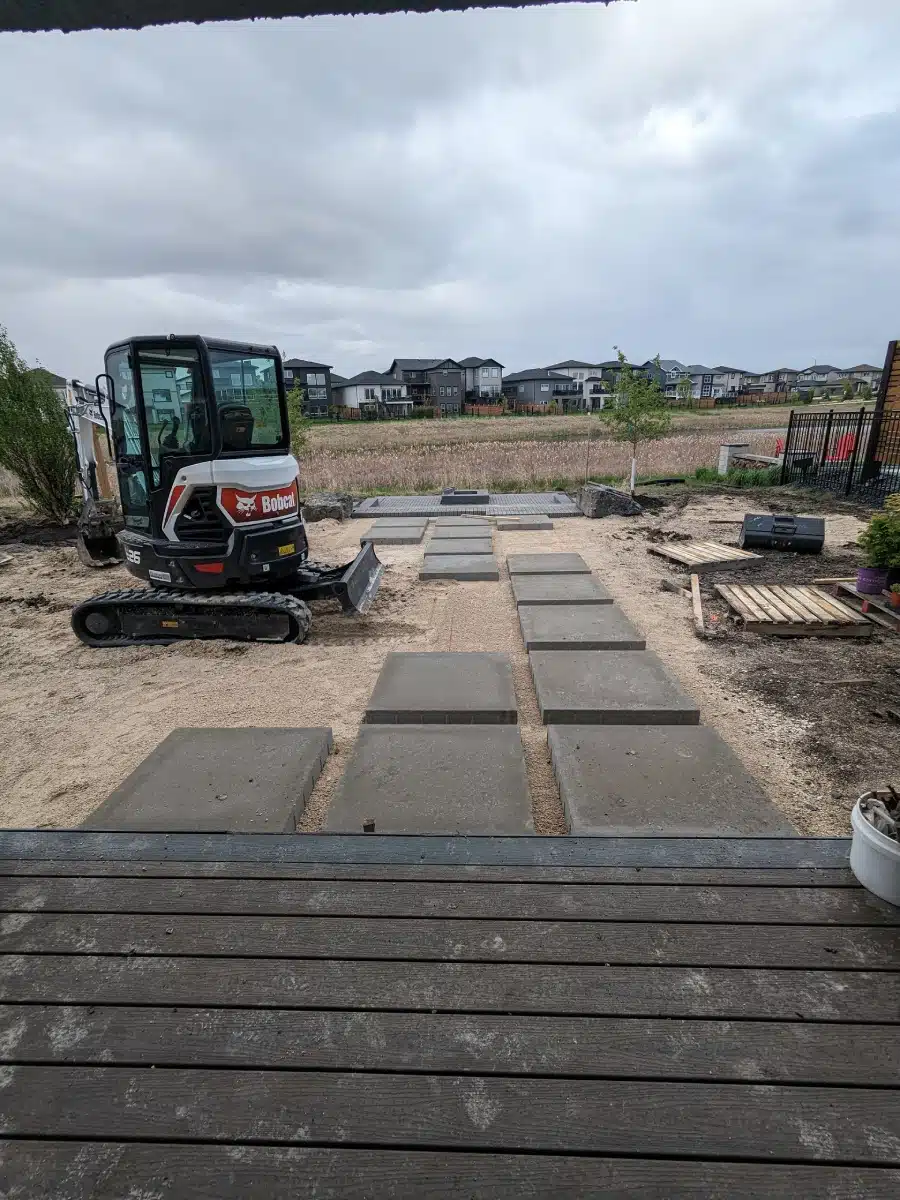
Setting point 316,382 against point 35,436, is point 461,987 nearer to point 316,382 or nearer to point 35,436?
point 35,436

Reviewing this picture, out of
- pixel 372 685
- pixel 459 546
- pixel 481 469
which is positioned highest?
pixel 481 469

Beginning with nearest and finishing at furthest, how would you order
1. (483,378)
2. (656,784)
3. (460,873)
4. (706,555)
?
(460,873) → (656,784) → (706,555) → (483,378)

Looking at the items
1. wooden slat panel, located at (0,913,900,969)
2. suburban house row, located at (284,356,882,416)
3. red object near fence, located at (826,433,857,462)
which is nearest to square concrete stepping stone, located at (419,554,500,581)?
wooden slat panel, located at (0,913,900,969)

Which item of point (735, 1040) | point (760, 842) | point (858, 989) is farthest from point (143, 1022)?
point (760, 842)

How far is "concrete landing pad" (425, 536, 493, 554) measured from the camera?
9469mm

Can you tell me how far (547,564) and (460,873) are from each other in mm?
6601

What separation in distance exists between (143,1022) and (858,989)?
6.27ft

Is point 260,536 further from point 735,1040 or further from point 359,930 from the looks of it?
point 735,1040

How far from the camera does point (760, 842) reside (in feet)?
7.72

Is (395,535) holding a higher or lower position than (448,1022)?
lower

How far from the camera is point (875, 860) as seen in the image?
2006mm

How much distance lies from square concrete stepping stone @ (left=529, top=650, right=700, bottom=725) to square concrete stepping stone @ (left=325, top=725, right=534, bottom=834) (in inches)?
22.2

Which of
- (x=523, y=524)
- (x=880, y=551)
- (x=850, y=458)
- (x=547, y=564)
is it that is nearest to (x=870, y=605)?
(x=880, y=551)

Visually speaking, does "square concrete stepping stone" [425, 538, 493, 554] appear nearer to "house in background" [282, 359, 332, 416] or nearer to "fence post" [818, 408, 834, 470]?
"fence post" [818, 408, 834, 470]
